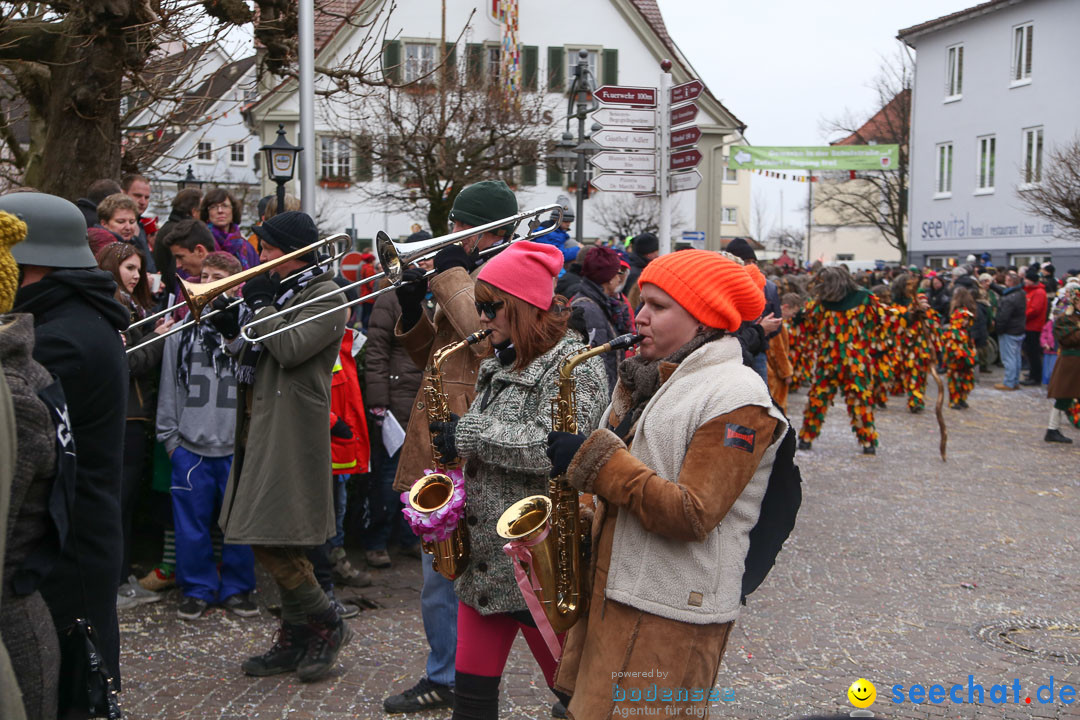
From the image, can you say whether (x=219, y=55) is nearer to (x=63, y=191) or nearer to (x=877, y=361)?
(x=63, y=191)

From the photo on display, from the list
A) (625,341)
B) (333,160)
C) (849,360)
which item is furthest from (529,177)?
(625,341)

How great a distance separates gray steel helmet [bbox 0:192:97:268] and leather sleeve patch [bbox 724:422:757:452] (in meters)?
2.03

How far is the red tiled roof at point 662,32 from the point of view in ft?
113

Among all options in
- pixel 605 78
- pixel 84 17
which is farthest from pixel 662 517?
pixel 605 78

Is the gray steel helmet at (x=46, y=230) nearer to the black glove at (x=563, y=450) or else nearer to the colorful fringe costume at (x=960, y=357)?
the black glove at (x=563, y=450)

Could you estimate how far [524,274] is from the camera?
3.48 m

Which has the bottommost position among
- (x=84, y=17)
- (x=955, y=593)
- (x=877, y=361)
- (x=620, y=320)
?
(x=955, y=593)

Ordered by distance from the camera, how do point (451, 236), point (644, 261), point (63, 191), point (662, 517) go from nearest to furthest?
point (662, 517), point (451, 236), point (63, 191), point (644, 261)

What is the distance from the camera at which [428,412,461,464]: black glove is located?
3.46m

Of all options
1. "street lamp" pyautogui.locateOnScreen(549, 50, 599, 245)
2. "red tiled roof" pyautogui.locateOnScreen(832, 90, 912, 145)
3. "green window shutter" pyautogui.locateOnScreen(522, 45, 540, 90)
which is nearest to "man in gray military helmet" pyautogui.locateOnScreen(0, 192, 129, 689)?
"street lamp" pyautogui.locateOnScreen(549, 50, 599, 245)

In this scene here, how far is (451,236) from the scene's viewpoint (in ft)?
14.5

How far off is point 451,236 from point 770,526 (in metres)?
2.09

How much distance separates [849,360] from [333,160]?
82.5ft

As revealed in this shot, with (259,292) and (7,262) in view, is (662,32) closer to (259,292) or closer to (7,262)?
(259,292)
